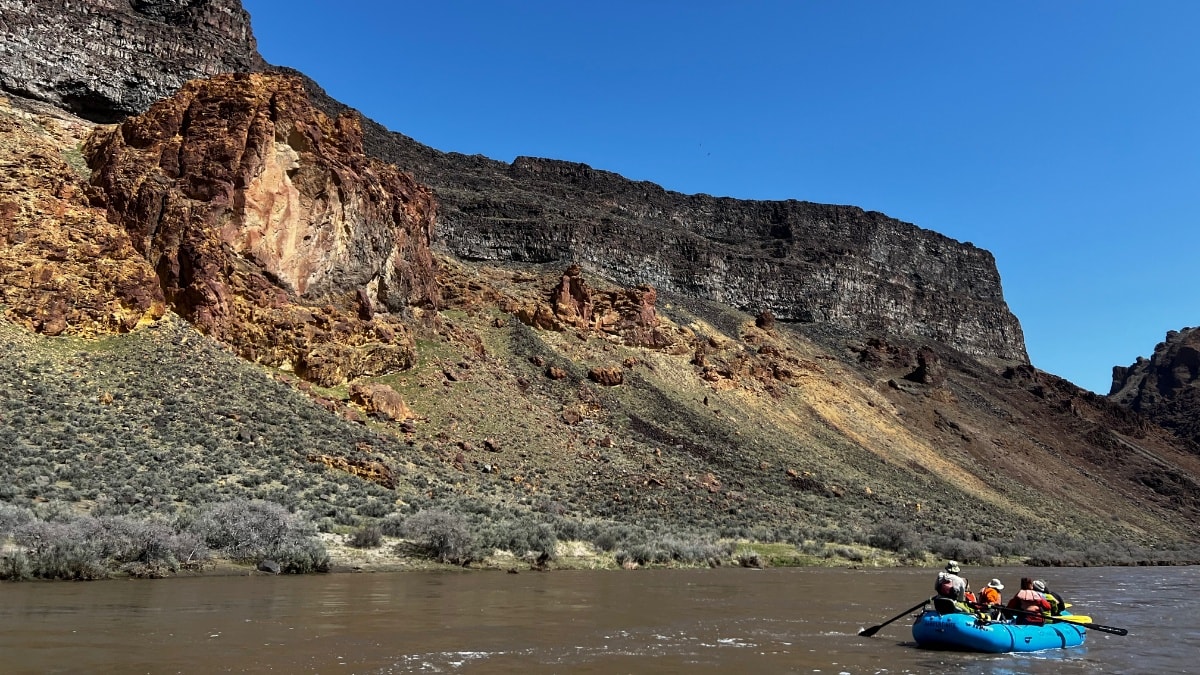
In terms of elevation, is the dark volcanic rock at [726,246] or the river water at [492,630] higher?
the dark volcanic rock at [726,246]

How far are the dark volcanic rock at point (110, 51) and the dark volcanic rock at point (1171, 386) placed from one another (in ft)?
350

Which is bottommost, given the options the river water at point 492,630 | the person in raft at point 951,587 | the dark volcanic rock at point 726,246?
the river water at point 492,630

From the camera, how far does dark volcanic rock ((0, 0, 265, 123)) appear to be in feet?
154

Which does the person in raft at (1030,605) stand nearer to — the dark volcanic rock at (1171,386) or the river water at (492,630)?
the river water at (492,630)

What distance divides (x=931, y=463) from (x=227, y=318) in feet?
151

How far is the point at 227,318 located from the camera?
35656mm

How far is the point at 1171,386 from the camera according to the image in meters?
116

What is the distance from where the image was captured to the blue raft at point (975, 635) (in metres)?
12.7

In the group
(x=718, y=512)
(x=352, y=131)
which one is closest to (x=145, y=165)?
(x=352, y=131)

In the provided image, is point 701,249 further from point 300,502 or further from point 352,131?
point 300,502

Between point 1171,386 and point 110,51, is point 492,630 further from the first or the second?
point 1171,386

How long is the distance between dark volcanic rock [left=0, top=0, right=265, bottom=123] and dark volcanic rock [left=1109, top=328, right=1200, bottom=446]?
10674 centimetres

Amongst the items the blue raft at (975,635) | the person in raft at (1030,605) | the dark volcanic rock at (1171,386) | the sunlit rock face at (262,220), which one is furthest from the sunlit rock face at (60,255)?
the dark volcanic rock at (1171,386)

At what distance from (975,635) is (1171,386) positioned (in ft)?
416
